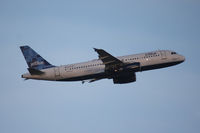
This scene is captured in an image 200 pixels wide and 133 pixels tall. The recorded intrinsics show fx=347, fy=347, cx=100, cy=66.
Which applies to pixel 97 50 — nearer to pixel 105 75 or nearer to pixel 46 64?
pixel 105 75

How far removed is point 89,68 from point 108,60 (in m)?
4.37

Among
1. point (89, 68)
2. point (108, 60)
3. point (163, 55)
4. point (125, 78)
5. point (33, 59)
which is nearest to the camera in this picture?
point (108, 60)

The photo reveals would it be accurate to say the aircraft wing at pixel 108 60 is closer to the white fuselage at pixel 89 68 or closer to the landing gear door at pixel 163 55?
the white fuselage at pixel 89 68

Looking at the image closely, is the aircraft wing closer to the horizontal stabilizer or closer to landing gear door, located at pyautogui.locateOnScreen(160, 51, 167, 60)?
landing gear door, located at pyautogui.locateOnScreen(160, 51, 167, 60)

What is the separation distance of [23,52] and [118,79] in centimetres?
2043

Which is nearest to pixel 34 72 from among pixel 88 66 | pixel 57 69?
pixel 57 69

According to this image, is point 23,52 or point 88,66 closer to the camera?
point 88,66

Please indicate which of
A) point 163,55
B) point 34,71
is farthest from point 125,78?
point 34,71

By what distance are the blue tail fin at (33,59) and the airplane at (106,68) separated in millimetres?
991

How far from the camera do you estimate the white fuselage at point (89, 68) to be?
66812 millimetres

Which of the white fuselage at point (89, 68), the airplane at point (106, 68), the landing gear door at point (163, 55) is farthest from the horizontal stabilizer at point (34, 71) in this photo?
the landing gear door at point (163, 55)

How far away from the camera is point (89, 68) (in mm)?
66938

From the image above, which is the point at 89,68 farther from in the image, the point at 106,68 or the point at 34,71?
the point at 34,71

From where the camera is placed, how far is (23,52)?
71875 mm
